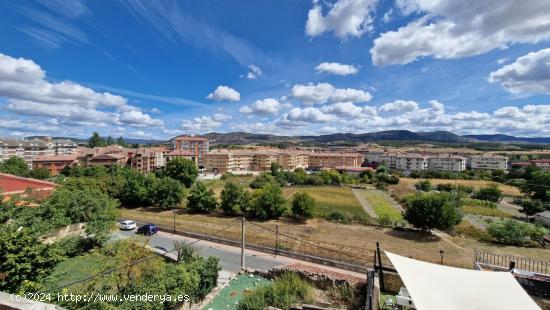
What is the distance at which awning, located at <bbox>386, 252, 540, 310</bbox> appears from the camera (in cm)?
727

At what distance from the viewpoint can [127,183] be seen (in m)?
40.6

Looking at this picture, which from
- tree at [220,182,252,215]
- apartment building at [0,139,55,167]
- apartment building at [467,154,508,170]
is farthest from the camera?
apartment building at [467,154,508,170]

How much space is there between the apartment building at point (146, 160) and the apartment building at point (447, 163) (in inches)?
3818

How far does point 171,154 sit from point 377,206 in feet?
212

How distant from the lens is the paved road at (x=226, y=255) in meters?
18.7

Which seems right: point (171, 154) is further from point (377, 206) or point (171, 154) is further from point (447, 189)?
point (447, 189)

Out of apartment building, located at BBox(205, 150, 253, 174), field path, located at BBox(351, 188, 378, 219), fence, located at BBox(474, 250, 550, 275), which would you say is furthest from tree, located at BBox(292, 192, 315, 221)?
apartment building, located at BBox(205, 150, 253, 174)

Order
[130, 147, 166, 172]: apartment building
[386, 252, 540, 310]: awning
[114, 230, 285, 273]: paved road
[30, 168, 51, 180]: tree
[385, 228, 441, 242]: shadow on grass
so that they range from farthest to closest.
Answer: [130, 147, 166, 172]: apartment building → [30, 168, 51, 180]: tree → [385, 228, 441, 242]: shadow on grass → [114, 230, 285, 273]: paved road → [386, 252, 540, 310]: awning

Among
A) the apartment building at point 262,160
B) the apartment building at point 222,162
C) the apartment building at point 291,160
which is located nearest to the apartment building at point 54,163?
the apartment building at point 222,162

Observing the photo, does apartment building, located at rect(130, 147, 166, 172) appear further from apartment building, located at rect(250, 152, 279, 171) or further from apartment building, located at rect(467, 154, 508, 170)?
apartment building, located at rect(467, 154, 508, 170)

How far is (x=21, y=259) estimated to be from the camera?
33.0ft

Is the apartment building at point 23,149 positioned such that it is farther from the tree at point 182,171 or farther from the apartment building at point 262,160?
the apartment building at point 262,160

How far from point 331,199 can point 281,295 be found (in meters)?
39.5

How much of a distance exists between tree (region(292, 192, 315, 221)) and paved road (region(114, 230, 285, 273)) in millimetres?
13306
